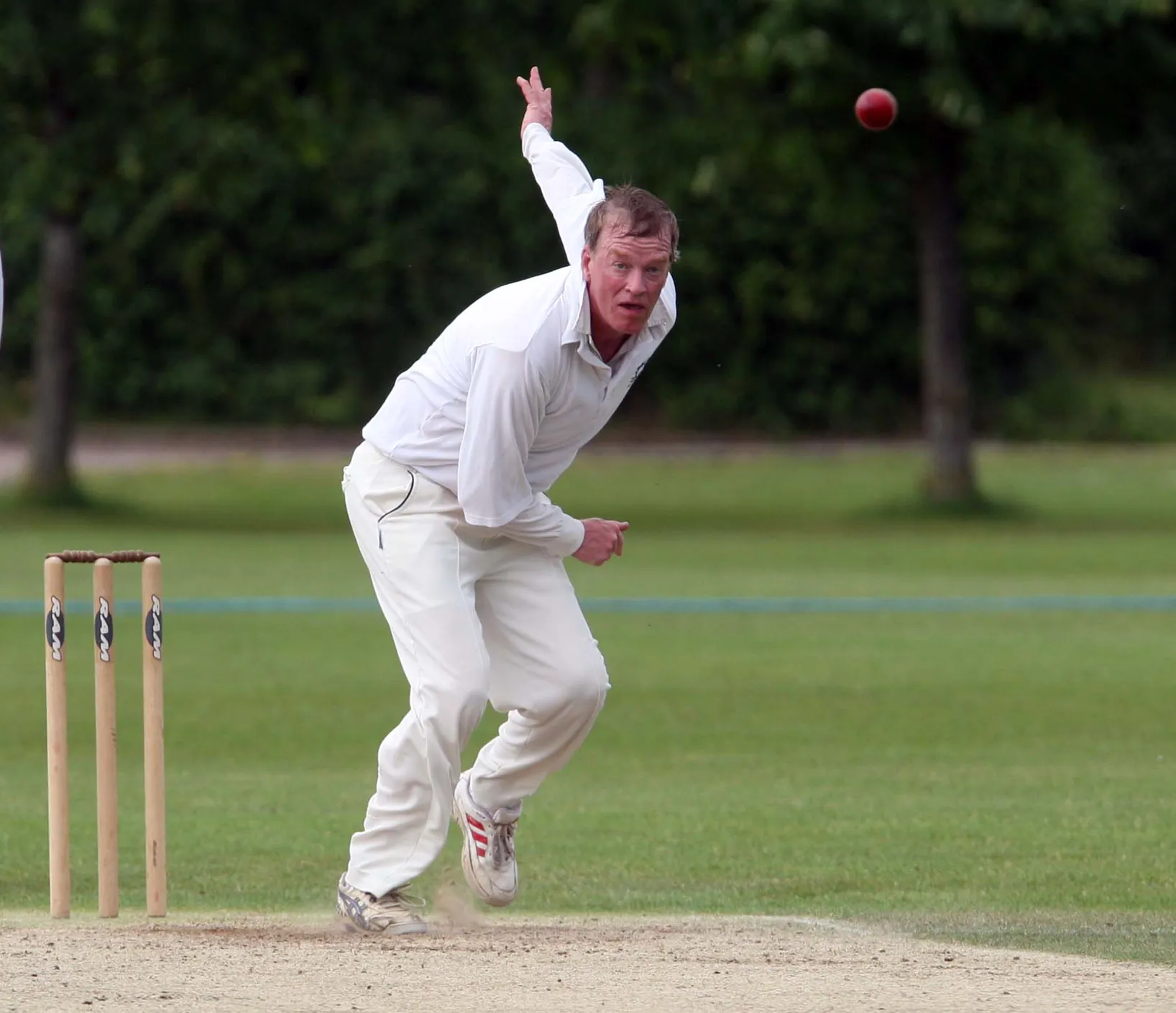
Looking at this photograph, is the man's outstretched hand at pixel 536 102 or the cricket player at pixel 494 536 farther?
the man's outstretched hand at pixel 536 102

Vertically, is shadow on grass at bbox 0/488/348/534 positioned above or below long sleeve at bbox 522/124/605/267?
above

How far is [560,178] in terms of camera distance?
18.9 ft

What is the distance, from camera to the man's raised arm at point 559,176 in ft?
18.4

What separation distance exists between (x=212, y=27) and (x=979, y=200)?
10560 mm

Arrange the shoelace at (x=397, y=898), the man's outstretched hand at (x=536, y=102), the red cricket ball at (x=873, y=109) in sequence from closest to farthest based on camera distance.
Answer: the shoelace at (x=397, y=898)
the man's outstretched hand at (x=536, y=102)
the red cricket ball at (x=873, y=109)

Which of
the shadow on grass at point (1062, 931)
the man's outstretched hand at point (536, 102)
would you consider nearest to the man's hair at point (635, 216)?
the man's outstretched hand at point (536, 102)

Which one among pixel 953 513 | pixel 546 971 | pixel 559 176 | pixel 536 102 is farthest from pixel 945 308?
pixel 546 971

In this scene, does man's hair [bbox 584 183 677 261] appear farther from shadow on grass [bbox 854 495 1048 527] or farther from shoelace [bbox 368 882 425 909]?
shadow on grass [bbox 854 495 1048 527]

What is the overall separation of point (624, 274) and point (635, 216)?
0.13 meters

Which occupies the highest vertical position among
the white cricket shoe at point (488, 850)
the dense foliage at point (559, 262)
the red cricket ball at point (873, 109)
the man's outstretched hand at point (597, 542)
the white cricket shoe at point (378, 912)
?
the dense foliage at point (559, 262)

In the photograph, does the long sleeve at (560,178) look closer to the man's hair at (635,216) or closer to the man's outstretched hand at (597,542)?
the man's hair at (635,216)

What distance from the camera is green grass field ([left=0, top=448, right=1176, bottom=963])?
6.24 m

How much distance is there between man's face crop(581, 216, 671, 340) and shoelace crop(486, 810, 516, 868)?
4.16ft

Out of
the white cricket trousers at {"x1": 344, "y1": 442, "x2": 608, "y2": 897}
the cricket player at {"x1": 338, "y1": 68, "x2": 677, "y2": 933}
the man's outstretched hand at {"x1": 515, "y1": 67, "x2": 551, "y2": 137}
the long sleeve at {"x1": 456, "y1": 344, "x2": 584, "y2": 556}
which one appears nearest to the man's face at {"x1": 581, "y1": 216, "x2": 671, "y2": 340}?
the cricket player at {"x1": 338, "y1": 68, "x2": 677, "y2": 933}
